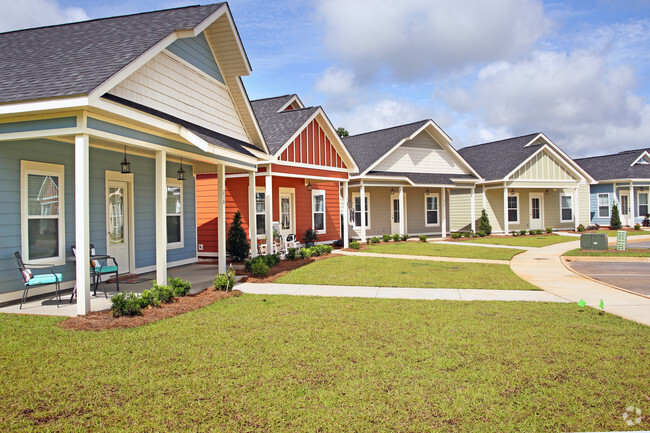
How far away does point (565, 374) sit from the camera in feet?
15.5

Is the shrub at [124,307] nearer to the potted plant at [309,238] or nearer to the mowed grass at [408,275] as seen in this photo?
the mowed grass at [408,275]

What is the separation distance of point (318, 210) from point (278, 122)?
198 inches

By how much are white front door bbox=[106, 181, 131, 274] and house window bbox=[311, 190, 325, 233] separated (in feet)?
32.6

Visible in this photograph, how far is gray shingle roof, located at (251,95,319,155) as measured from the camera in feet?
50.5

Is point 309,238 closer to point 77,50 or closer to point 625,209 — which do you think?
point 77,50

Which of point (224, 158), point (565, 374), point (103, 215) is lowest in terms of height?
point (565, 374)

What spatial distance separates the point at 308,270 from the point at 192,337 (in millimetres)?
6903

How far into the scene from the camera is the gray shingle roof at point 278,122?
1541 centimetres

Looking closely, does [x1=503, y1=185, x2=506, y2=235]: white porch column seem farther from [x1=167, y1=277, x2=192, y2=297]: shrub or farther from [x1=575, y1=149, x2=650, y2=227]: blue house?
[x1=167, y1=277, x2=192, y2=297]: shrub

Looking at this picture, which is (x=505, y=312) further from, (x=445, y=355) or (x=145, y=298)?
(x=145, y=298)

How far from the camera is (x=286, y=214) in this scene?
18.7 m

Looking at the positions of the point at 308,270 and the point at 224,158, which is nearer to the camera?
the point at 224,158

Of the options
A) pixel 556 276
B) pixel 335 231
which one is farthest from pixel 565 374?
pixel 335 231

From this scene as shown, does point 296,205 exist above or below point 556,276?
above
